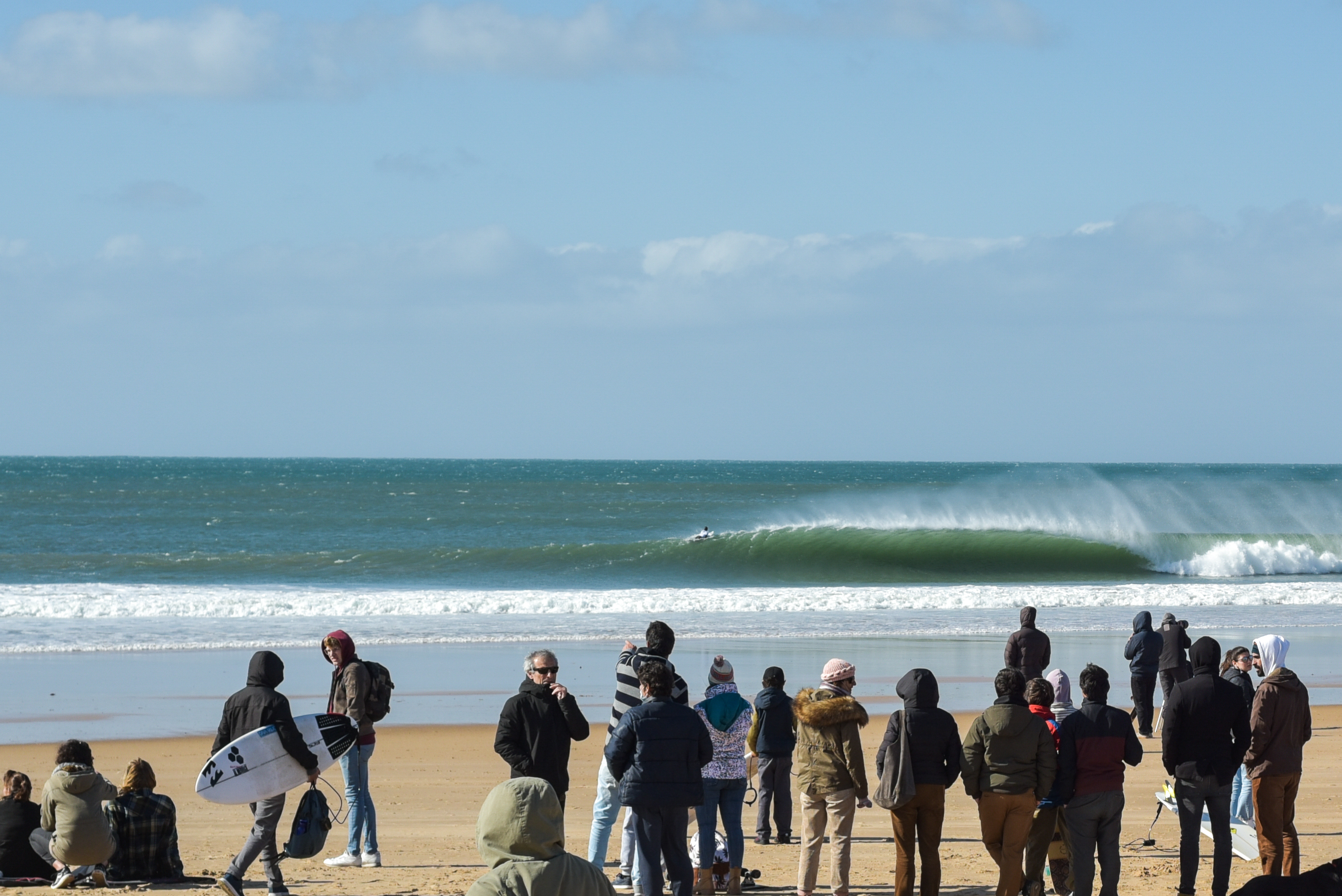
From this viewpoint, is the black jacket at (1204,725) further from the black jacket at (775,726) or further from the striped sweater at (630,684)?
the striped sweater at (630,684)

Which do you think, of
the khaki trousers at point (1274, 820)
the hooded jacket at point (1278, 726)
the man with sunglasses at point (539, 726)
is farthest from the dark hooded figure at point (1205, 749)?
the man with sunglasses at point (539, 726)

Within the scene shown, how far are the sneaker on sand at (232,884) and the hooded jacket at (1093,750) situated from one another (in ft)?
13.2

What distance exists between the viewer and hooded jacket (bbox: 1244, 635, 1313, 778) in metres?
7.19

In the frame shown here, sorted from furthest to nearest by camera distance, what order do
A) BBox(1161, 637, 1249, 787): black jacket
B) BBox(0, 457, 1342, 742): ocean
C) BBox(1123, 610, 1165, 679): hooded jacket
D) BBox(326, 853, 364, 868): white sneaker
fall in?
BBox(0, 457, 1342, 742): ocean < BBox(1123, 610, 1165, 679): hooded jacket < BBox(326, 853, 364, 868): white sneaker < BBox(1161, 637, 1249, 787): black jacket

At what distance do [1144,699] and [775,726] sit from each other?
542 centimetres

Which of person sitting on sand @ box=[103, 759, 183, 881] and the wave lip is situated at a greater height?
the wave lip

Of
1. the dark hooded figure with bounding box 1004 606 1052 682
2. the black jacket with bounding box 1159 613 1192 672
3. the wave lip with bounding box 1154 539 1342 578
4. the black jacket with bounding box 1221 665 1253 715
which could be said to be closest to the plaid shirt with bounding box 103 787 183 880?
the black jacket with bounding box 1221 665 1253 715

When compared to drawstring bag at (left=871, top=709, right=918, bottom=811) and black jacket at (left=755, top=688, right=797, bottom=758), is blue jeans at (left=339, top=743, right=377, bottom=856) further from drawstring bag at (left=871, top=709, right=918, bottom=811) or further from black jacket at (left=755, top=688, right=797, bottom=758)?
drawstring bag at (left=871, top=709, right=918, bottom=811)

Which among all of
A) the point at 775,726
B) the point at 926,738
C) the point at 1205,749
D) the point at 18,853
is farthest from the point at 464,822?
the point at 1205,749

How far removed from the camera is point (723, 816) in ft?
23.7

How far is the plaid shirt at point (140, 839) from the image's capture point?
722cm

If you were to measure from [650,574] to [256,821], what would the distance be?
3023cm

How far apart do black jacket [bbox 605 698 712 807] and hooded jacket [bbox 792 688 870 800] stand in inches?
30.6

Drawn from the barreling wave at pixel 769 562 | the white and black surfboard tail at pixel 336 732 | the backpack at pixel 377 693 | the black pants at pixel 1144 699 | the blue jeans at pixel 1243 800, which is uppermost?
the barreling wave at pixel 769 562
